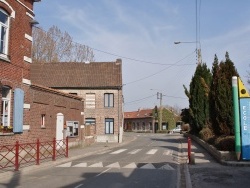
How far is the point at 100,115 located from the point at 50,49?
13.7m

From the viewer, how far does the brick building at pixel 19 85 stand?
17219 mm

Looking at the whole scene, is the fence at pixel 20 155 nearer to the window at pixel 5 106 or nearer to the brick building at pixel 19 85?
the brick building at pixel 19 85

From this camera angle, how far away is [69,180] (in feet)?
40.0

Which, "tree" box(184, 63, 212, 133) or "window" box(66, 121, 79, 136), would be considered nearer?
"window" box(66, 121, 79, 136)

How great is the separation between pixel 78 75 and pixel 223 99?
80.9 feet

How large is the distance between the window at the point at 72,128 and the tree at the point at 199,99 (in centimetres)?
1212

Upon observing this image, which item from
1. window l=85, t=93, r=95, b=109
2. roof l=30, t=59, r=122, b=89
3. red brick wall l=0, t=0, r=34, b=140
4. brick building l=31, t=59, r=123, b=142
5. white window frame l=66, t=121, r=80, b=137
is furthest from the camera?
window l=85, t=93, r=95, b=109

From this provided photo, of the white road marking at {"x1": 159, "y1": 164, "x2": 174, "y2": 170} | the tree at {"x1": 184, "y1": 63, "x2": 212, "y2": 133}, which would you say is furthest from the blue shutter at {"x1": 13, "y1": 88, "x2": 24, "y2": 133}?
the tree at {"x1": 184, "y1": 63, "x2": 212, "y2": 133}

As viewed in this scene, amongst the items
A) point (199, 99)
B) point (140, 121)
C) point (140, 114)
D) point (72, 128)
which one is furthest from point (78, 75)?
point (140, 114)

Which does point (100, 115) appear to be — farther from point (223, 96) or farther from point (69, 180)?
point (69, 180)

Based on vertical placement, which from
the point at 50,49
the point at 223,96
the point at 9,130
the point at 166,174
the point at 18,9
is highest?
the point at 50,49

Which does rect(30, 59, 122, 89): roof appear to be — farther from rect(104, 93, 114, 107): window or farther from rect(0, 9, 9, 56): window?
rect(0, 9, 9, 56): window

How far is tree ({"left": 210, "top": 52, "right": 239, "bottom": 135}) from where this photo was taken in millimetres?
19797

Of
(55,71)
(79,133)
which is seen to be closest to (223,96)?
(79,133)
